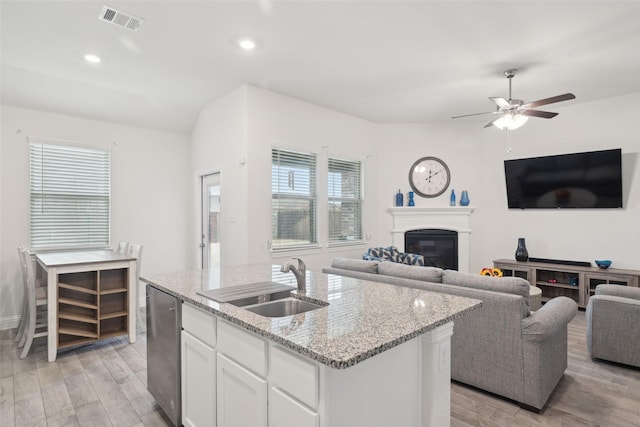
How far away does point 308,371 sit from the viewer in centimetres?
128

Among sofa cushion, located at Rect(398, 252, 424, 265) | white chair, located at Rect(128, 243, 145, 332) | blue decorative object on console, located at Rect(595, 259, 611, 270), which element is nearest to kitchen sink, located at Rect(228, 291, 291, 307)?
white chair, located at Rect(128, 243, 145, 332)

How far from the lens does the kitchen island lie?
1.28 metres

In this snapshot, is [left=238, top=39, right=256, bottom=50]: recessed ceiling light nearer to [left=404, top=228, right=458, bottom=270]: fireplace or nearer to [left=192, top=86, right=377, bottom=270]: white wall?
[left=192, top=86, right=377, bottom=270]: white wall

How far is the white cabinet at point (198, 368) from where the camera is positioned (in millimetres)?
Result: 1872

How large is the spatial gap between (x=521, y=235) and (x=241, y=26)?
16.7 ft

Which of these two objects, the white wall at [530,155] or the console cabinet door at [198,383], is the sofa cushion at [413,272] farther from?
the white wall at [530,155]

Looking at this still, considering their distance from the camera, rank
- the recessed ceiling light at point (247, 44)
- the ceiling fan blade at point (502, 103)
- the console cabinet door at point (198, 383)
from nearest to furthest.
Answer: the console cabinet door at point (198, 383)
the recessed ceiling light at point (247, 44)
the ceiling fan blade at point (502, 103)

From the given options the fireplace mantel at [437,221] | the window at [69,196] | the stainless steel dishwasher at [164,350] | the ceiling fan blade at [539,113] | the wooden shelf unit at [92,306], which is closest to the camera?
the stainless steel dishwasher at [164,350]

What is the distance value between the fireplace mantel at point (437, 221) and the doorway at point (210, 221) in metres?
2.85

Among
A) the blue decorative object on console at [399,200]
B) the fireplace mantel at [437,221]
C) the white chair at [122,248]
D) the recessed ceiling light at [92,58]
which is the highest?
the recessed ceiling light at [92,58]

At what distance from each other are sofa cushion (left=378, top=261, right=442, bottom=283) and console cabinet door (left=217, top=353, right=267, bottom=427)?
1.77m

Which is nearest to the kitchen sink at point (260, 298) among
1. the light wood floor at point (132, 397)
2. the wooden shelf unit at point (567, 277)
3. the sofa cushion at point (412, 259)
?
the light wood floor at point (132, 397)

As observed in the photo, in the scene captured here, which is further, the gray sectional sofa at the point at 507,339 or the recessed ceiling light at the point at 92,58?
the recessed ceiling light at the point at 92,58

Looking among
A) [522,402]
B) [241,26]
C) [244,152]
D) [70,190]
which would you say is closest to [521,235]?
[522,402]
